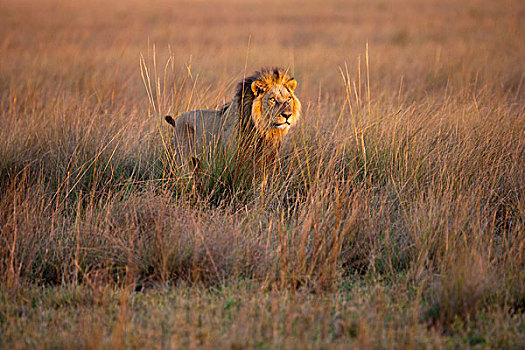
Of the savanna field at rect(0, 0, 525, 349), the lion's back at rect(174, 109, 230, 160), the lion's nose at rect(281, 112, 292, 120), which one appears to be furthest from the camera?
the lion's back at rect(174, 109, 230, 160)

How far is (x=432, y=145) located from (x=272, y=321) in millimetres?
3422

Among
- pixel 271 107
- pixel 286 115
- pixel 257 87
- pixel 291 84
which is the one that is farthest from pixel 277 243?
pixel 291 84

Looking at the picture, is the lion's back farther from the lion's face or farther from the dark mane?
the lion's face

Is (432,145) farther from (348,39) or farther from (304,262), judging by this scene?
(348,39)

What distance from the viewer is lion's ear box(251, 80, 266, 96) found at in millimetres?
4625

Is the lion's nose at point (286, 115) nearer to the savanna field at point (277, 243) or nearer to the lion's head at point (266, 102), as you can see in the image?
the lion's head at point (266, 102)

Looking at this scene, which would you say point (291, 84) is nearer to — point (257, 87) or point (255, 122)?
point (257, 87)

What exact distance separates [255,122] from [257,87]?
35 cm

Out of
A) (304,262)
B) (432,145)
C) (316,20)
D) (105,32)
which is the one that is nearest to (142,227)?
(304,262)

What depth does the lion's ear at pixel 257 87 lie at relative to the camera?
4.63m

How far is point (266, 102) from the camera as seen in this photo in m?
4.71

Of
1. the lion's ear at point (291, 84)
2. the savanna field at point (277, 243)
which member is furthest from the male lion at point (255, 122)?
the savanna field at point (277, 243)

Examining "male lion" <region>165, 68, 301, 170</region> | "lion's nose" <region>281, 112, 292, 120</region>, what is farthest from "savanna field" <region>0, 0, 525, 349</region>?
"lion's nose" <region>281, 112, 292, 120</region>

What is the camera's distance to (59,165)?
5.15 m
